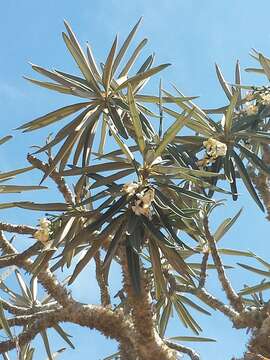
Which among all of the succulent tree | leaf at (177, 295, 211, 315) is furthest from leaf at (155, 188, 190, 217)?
leaf at (177, 295, 211, 315)

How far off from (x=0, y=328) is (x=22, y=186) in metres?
0.81

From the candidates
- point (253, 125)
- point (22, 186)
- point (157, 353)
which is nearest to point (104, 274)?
point (157, 353)

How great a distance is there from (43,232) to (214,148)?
1.02 meters

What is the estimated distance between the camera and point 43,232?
3635 millimetres

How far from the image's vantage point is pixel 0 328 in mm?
3961

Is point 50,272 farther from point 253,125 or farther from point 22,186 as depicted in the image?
point 253,125

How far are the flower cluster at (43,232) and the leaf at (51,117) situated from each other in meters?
0.70

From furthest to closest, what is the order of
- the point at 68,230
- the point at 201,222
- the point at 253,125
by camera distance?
the point at 253,125 → the point at 201,222 → the point at 68,230

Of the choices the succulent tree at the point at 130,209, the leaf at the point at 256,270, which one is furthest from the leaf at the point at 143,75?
the leaf at the point at 256,270

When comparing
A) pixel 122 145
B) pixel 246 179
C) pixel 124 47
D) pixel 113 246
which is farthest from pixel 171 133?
pixel 124 47

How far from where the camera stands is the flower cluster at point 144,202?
11.1ft

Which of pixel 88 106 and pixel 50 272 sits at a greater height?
pixel 88 106

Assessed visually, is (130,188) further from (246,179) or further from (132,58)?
(132,58)

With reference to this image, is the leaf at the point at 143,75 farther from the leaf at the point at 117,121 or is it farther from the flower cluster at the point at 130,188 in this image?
the flower cluster at the point at 130,188
